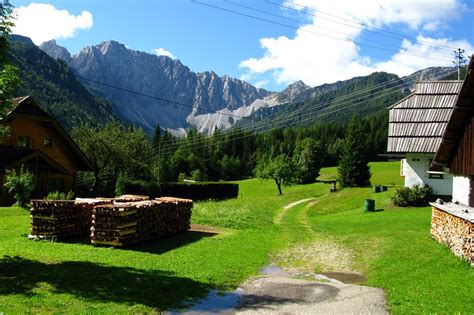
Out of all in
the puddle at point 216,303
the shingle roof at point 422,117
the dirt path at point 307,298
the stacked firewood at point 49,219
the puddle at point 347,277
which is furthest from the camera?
the shingle roof at point 422,117

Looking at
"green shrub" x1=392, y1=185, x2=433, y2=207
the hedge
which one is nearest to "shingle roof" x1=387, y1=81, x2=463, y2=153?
"green shrub" x1=392, y1=185, x2=433, y2=207

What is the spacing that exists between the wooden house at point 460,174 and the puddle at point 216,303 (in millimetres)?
8062

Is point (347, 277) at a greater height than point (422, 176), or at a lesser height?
lesser

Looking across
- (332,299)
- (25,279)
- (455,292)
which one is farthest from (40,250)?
(455,292)

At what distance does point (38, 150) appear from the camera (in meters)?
39.6

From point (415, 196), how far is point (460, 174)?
46.7 ft

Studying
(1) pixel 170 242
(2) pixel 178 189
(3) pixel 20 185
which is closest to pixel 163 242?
(1) pixel 170 242

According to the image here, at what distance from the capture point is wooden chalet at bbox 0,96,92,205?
128 ft

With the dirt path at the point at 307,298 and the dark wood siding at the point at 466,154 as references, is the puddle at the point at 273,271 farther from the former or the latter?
the dark wood siding at the point at 466,154

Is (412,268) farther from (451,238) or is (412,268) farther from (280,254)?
(280,254)

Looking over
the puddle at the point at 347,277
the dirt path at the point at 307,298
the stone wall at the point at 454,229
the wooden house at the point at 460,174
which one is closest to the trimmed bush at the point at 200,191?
the wooden house at the point at 460,174

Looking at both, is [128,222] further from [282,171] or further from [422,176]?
[282,171]

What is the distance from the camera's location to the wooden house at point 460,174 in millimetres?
15797

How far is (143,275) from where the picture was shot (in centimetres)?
1387
